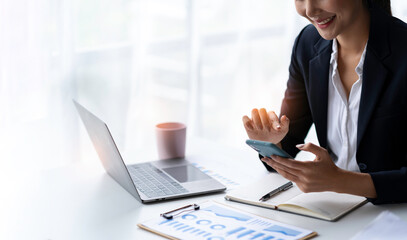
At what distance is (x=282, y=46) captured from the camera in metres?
3.57

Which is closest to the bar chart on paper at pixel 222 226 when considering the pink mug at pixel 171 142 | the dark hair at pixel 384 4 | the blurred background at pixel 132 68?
the pink mug at pixel 171 142

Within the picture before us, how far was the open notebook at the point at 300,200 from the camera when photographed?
127 cm

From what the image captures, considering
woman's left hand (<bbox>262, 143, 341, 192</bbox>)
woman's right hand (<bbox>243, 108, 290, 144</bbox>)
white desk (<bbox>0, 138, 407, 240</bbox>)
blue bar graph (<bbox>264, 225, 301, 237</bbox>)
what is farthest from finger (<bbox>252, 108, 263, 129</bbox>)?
blue bar graph (<bbox>264, 225, 301, 237</bbox>)

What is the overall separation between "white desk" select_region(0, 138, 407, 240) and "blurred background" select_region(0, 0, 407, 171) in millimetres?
269

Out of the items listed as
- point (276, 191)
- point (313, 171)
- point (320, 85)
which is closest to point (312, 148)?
point (313, 171)

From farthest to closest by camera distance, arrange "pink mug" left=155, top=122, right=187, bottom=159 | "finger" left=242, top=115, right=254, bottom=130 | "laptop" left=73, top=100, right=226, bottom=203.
Answer: "pink mug" left=155, top=122, right=187, bottom=159 → "finger" left=242, top=115, right=254, bottom=130 → "laptop" left=73, top=100, right=226, bottom=203

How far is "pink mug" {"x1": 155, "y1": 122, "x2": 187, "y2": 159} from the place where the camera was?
5.53 ft

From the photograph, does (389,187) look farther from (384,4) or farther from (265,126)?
(384,4)

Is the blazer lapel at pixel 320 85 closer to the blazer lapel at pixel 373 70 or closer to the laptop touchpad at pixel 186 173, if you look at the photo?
the blazer lapel at pixel 373 70

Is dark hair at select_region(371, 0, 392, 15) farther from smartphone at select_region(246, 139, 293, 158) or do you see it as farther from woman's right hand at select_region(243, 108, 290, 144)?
smartphone at select_region(246, 139, 293, 158)

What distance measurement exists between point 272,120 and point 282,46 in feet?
6.87

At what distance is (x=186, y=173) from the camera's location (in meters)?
1.58

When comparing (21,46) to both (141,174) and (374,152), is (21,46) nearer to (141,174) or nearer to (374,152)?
(141,174)

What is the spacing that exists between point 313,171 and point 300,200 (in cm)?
8
